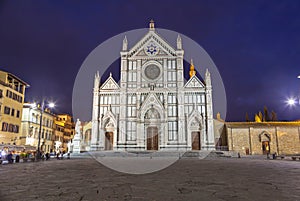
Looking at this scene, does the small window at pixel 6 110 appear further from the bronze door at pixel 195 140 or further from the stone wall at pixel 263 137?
the stone wall at pixel 263 137

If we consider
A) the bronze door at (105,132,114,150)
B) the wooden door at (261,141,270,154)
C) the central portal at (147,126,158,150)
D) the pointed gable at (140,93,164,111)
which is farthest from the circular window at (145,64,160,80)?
the wooden door at (261,141,270,154)

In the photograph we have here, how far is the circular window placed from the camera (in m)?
41.3

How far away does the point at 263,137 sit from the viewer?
4041cm

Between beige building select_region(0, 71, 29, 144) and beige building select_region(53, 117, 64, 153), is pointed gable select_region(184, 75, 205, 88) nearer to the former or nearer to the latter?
beige building select_region(0, 71, 29, 144)

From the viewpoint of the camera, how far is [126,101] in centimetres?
3991

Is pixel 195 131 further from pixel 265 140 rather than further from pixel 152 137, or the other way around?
pixel 265 140

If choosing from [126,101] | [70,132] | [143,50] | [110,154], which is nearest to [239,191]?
[110,154]

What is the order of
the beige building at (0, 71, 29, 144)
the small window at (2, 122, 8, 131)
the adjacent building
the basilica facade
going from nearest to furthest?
the small window at (2, 122, 8, 131)
the beige building at (0, 71, 29, 144)
the basilica facade
the adjacent building

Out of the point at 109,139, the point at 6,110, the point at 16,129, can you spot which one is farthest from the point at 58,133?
the point at 109,139

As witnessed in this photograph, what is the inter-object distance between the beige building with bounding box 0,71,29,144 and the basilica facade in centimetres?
1335

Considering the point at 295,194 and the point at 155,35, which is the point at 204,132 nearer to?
the point at 155,35

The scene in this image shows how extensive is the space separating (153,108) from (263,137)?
818 inches

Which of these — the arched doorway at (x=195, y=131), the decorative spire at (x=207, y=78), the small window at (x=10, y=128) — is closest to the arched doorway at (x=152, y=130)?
the arched doorway at (x=195, y=131)

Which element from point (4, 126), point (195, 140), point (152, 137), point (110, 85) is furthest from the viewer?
point (110, 85)
